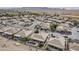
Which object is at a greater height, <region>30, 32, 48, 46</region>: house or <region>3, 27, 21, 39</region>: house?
<region>3, 27, 21, 39</region>: house

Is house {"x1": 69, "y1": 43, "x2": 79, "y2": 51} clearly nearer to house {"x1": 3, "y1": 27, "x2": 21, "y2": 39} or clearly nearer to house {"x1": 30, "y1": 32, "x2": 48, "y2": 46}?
house {"x1": 30, "y1": 32, "x2": 48, "y2": 46}

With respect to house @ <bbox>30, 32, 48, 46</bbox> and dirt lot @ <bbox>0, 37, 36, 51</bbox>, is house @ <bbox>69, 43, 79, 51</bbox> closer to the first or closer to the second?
house @ <bbox>30, 32, 48, 46</bbox>

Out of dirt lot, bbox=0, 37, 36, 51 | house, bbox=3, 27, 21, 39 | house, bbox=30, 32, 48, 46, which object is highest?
house, bbox=3, 27, 21, 39

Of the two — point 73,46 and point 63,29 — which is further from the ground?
point 63,29

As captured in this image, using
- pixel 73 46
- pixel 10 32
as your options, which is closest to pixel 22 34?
pixel 10 32

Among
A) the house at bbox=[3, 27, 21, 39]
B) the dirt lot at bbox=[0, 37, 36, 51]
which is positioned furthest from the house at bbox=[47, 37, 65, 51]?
the house at bbox=[3, 27, 21, 39]

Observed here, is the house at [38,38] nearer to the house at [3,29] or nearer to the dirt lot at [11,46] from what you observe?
the dirt lot at [11,46]

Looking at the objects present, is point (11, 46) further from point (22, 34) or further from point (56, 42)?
point (56, 42)

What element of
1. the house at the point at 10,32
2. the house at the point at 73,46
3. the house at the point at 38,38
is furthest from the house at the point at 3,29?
the house at the point at 73,46

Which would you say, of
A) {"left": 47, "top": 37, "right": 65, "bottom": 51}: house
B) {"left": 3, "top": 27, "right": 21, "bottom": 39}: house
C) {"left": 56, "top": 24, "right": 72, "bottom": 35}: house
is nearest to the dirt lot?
{"left": 3, "top": 27, "right": 21, "bottom": 39}: house
